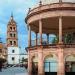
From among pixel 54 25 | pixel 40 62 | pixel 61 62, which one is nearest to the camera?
pixel 61 62

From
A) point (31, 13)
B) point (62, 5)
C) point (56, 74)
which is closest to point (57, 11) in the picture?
point (62, 5)

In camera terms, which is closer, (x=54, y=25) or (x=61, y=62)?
(x=61, y=62)

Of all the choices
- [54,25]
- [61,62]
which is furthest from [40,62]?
[54,25]

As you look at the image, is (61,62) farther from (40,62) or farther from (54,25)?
(54,25)

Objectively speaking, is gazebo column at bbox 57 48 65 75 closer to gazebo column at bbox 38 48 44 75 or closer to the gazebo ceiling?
gazebo column at bbox 38 48 44 75

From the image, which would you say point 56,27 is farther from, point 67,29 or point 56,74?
point 56,74

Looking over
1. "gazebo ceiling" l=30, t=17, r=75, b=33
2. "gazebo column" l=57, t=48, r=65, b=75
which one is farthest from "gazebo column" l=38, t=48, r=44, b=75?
"gazebo ceiling" l=30, t=17, r=75, b=33

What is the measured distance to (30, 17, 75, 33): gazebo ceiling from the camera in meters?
53.5

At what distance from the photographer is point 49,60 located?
5003cm

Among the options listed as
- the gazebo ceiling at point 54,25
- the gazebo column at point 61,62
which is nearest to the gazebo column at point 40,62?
the gazebo column at point 61,62

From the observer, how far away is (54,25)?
59.1 meters

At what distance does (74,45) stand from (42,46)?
14.7 ft

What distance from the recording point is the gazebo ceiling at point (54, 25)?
175ft

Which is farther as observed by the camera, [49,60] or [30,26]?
[30,26]
